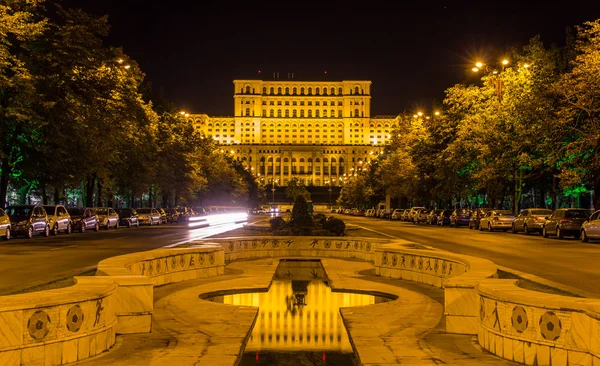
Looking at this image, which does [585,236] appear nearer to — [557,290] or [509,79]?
[509,79]

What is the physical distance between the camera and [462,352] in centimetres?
751

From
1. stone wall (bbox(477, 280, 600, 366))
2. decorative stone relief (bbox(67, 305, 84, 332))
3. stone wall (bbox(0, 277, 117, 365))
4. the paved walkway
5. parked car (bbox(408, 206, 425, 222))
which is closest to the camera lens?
stone wall (bbox(477, 280, 600, 366))

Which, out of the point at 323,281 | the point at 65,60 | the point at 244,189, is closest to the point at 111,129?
the point at 65,60

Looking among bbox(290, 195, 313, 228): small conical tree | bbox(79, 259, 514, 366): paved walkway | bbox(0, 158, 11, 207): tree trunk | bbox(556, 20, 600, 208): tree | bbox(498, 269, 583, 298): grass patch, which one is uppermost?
bbox(556, 20, 600, 208): tree

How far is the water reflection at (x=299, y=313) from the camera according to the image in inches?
326

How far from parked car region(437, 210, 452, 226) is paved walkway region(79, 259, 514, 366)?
152ft

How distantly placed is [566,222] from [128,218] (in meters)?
32.6

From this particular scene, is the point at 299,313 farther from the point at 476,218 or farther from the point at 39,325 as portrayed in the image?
the point at 476,218

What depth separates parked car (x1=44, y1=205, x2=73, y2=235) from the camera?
38.3 meters

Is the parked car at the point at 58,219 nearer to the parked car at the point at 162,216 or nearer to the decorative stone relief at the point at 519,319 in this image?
the parked car at the point at 162,216

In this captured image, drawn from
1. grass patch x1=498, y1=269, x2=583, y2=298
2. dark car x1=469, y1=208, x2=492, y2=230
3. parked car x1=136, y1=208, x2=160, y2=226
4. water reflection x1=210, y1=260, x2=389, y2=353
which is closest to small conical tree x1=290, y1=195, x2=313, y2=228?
water reflection x1=210, y1=260, x2=389, y2=353

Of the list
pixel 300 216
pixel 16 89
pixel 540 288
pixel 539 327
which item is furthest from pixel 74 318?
pixel 16 89

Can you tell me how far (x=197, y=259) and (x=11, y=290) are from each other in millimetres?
4211

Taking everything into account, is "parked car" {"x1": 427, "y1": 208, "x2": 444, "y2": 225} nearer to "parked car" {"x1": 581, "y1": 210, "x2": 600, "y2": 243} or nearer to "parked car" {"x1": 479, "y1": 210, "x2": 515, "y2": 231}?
"parked car" {"x1": 479, "y1": 210, "x2": 515, "y2": 231}
